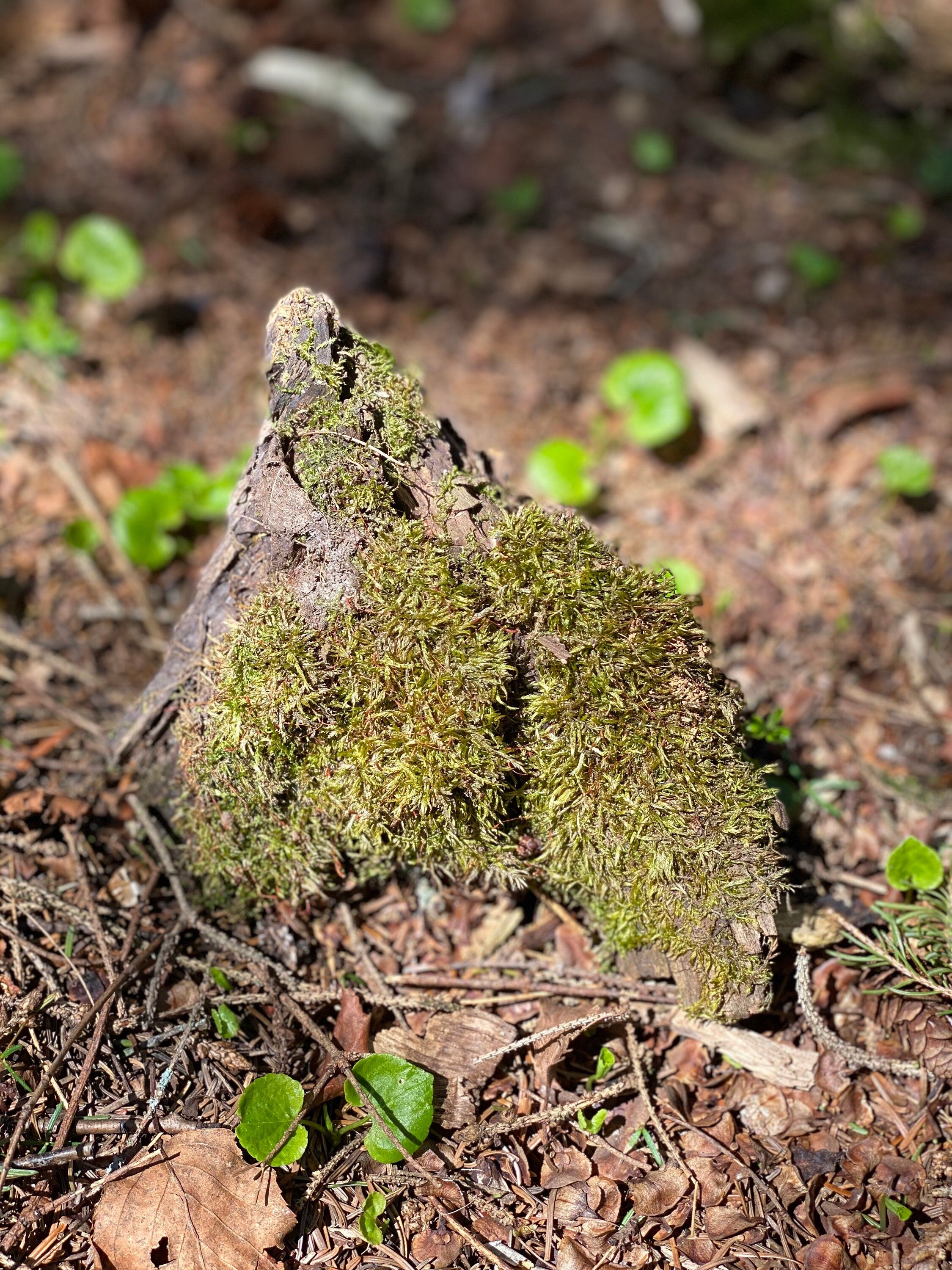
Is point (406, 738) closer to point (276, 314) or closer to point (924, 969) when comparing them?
point (276, 314)

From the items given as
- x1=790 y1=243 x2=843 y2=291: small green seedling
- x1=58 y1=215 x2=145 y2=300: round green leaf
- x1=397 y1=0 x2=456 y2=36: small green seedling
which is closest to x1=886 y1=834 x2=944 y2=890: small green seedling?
x1=790 y1=243 x2=843 y2=291: small green seedling

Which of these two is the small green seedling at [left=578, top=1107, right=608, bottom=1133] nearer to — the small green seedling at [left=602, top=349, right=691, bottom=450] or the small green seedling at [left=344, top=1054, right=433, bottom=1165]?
the small green seedling at [left=344, top=1054, right=433, bottom=1165]

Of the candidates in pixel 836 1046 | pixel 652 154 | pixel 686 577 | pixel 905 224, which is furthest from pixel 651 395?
pixel 836 1046

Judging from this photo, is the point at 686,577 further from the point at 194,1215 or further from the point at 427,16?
the point at 427,16

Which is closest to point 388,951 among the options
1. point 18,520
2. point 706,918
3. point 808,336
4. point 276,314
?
point 706,918

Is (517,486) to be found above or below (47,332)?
below

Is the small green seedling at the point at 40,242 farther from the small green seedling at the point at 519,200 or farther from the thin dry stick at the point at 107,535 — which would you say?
the small green seedling at the point at 519,200
